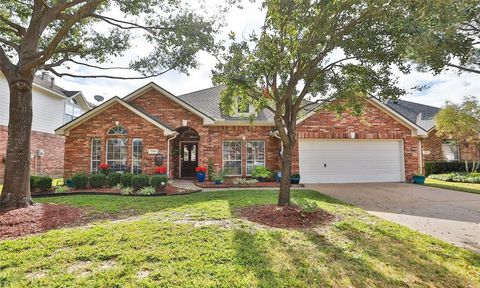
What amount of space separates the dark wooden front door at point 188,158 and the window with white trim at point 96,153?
507 cm

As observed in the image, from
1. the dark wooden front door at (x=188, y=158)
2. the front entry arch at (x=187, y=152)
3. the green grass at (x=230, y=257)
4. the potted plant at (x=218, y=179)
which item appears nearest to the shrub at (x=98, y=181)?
the potted plant at (x=218, y=179)

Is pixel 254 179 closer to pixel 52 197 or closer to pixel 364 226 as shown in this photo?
pixel 364 226

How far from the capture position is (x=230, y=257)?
12.8ft

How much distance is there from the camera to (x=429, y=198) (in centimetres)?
950

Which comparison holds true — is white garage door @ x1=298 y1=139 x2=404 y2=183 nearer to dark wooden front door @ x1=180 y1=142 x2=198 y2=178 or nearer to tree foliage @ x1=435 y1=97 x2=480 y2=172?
tree foliage @ x1=435 y1=97 x2=480 y2=172

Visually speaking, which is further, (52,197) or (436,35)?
(52,197)

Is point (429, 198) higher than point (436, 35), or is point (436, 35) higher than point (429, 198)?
point (436, 35)

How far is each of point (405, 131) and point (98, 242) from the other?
1656cm

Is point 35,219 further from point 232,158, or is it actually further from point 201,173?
point 232,158

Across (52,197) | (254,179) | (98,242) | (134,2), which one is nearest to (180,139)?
(254,179)

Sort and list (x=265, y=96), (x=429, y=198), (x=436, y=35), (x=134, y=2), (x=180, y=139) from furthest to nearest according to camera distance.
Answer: (x=180, y=139)
(x=429, y=198)
(x=134, y=2)
(x=265, y=96)
(x=436, y=35)

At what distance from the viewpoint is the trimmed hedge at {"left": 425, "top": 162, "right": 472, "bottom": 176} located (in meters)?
19.5

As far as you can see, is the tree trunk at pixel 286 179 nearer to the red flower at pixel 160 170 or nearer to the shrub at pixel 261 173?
the shrub at pixel 261 173

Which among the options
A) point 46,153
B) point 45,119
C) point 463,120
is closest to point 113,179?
point 46,153
